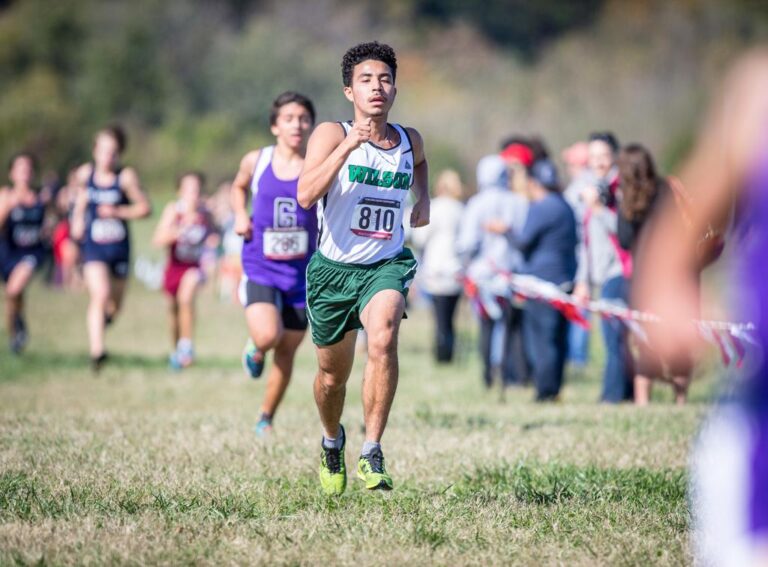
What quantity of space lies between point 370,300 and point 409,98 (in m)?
51.0

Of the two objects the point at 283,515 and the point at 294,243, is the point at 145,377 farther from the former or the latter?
the point at 283,515

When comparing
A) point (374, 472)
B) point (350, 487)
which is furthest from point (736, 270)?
point (350, 487)

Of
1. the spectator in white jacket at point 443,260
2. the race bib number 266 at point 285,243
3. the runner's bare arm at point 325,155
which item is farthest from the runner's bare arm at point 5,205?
the runner's bare arm at point 325,155

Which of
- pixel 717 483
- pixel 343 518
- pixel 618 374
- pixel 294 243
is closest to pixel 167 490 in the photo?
pixel 343 518

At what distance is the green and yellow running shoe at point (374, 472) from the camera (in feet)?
18.9

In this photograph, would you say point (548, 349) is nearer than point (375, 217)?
No

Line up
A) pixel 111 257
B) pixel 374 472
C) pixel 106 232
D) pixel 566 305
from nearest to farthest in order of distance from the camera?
1. pixel 374 472
2. pixel 566 305
3. pixel 106 232
4. pixel 111 257

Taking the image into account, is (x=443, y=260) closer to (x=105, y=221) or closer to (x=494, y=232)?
(x=494, y=232)

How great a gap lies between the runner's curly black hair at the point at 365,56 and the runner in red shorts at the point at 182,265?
8.81 m

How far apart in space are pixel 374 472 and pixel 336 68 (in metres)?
27.4

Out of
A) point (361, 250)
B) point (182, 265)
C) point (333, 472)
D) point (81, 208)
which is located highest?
point (81, 208)

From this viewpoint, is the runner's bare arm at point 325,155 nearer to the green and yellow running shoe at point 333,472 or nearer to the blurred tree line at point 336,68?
the green and yellow running shoe at point 333,472

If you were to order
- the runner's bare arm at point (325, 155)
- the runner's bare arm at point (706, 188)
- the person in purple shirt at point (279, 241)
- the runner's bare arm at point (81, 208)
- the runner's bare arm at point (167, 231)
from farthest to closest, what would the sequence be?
1. the runner's bare arm at point (167, 231)
2. the runner's bare arm at point (81, 208)
3. the person in purple shirt at point (279, 241)
4. the runner's bare arm at point (325, 155)
5. the runner's bare arm at point (706, 188)

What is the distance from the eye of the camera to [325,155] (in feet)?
19.3
